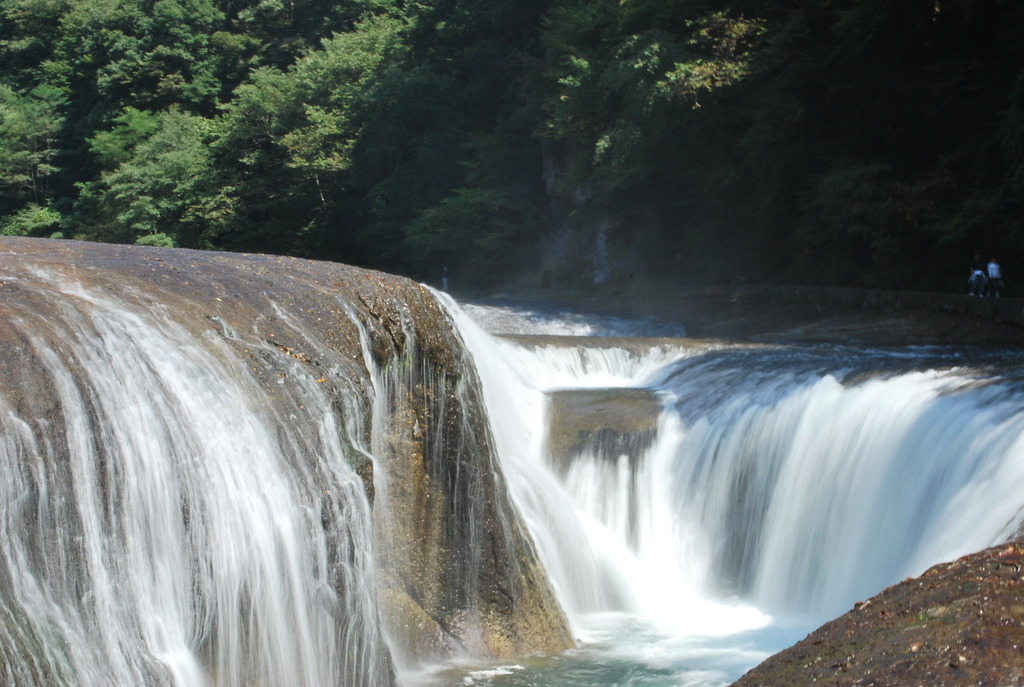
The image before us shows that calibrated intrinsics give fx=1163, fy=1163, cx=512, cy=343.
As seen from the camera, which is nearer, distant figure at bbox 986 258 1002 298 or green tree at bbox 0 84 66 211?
distant figure at bbox 986 258 1002 298

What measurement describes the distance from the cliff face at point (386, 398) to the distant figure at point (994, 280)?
11.9 meters

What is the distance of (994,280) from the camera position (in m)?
18.3

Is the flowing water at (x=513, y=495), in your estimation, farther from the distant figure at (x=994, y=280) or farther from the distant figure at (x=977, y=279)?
the distant figure at (x=977, y=279)

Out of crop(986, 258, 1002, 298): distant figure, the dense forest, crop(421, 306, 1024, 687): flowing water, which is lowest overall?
crop(421, 306, 1024, 687): flowing water

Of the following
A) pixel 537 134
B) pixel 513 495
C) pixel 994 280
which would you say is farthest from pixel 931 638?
pixel 537 134

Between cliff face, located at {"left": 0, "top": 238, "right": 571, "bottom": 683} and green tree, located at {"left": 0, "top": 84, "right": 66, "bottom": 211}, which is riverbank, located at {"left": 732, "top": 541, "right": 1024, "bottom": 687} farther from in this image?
green tree, located at {"left": 0, "top": 84, "right": 66, "bottom": 211}

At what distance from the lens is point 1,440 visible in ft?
18.1

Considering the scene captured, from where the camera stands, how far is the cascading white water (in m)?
5.55

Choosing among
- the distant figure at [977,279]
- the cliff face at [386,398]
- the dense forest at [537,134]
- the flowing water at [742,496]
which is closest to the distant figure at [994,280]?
the distant figure at [977,279]

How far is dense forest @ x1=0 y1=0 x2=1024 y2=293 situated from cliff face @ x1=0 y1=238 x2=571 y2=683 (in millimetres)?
12492

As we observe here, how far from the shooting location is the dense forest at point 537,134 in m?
20.6

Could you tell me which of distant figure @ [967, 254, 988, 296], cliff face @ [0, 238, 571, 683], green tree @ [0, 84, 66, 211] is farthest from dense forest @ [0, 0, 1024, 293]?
cliff face @ [0, 238, 571, 683]

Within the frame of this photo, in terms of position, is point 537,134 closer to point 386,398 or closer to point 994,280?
point 994,280

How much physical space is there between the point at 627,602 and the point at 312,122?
34126 mm
